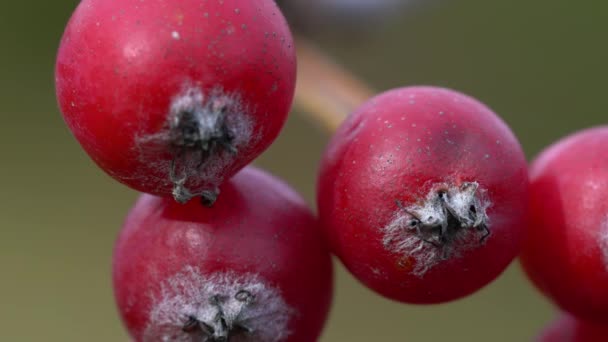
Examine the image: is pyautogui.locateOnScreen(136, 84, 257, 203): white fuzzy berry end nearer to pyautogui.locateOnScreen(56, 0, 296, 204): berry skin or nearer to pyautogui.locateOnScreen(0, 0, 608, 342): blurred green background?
pyautogui.locateOnScreen(56, 0, 296, 204): berry skin

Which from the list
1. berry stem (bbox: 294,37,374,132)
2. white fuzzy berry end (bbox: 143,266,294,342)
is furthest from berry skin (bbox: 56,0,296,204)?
berry stem (bbox: 294,37,374,132)

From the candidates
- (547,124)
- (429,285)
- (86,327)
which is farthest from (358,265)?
(547,124)

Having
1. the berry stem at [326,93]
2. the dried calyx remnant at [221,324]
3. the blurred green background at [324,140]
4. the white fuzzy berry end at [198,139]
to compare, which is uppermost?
the white fuzzy berry end at [198,139]

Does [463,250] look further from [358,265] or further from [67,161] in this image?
[67,161]

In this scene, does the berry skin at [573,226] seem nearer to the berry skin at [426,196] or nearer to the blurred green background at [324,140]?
the berry skin at [426,196]

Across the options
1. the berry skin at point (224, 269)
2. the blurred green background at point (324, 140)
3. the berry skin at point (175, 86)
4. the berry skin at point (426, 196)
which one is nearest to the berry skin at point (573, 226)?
the berry skin at point (426, 196)

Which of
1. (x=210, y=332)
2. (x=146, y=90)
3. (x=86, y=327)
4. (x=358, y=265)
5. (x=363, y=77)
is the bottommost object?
(x=86, y=327)
